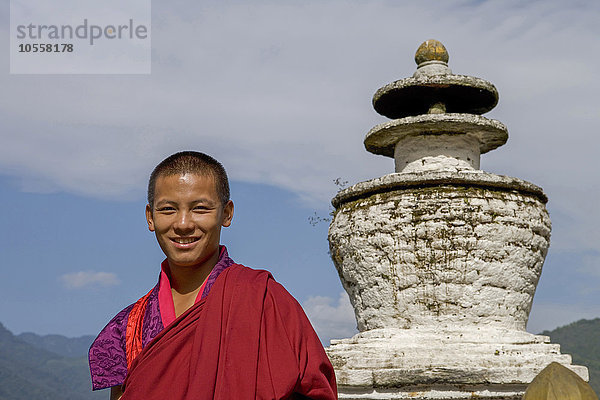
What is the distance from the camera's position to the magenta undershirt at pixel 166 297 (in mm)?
2514

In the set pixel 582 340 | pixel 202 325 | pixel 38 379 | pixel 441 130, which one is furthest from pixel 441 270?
A: pixel 38 379

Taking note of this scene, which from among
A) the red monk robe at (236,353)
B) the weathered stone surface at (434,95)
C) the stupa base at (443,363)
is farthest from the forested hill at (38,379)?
the red monk robe at (236,353)

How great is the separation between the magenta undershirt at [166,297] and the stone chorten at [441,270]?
286cm

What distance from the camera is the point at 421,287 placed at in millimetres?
5641

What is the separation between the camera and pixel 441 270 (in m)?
5.58

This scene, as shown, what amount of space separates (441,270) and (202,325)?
3617 millimetres

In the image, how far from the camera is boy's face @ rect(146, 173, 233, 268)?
8.20ft

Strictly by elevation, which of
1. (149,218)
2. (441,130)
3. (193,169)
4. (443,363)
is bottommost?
(443,363)

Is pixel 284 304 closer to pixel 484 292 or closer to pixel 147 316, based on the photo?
pixel 147 316

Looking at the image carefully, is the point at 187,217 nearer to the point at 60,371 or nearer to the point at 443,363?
the point at 443,363

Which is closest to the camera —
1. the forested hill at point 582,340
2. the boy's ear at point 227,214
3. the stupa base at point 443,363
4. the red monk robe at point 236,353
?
the red monk robe at point 236,353

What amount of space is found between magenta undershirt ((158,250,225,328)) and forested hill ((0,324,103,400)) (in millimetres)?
148589

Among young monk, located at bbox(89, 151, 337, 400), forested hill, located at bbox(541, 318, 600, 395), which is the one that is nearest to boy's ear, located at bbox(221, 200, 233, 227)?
young monk, located at bbox(89, 151, 337, 400)

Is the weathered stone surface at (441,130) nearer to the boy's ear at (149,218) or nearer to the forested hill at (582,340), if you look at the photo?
the boy's ear at (149,218)
